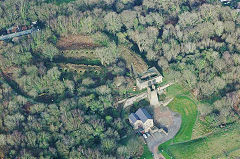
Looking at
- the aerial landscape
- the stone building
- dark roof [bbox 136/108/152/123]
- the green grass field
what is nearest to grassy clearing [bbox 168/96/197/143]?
the green grass field

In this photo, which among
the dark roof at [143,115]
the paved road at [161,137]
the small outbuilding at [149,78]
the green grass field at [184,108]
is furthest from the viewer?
the small outbuilding at [149,78]

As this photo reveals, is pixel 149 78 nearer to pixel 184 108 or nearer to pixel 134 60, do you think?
pixel 134 60

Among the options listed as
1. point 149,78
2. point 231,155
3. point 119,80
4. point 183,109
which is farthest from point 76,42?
point 231,155

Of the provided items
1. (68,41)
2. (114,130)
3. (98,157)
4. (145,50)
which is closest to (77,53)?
(68,41)

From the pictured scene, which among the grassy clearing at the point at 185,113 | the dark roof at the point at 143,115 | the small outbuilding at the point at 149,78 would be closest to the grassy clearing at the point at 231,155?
the grassy clearing at the point at 185,113

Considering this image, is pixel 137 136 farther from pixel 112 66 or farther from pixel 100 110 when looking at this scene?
pixel 112 66

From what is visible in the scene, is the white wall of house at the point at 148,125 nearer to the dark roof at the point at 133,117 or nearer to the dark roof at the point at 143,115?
the dark roof at the point at 143,115
